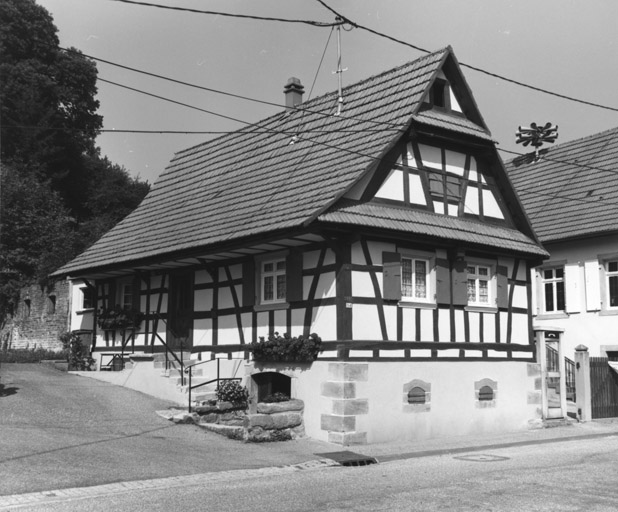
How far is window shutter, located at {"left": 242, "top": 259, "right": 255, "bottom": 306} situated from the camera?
18.0 metres

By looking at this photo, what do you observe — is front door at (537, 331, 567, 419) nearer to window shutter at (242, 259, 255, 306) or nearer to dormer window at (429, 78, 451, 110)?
dormer window at (429, 78, 451, 110)

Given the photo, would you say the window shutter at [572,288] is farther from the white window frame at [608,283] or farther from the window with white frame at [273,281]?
the window with white frame at [273,281]

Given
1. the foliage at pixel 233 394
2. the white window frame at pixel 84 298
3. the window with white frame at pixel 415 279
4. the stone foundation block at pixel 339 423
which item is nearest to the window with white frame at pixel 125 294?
the white window frame at pixel 84 298

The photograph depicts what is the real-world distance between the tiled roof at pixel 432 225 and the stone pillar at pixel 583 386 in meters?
2.91

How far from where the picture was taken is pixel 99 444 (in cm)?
1320

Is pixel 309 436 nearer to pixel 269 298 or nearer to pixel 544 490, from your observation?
pixel 269 298

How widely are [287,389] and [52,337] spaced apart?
14517mm

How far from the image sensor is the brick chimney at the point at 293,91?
24078 millimetres

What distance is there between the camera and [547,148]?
31.2m

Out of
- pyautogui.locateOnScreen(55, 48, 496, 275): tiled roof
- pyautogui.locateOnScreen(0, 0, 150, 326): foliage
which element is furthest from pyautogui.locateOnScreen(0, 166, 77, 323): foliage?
pyautogui.locateOnScreen(55, 48, 496, 275): tiled roof

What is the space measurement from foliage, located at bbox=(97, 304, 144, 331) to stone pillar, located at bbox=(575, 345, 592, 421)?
38.8 feet

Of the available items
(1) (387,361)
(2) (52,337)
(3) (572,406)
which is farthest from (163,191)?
(3) (572,406)

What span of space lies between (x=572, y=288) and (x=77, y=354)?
15557 mm

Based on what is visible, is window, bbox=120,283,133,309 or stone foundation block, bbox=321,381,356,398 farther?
window, bbox=120,283,133,309
